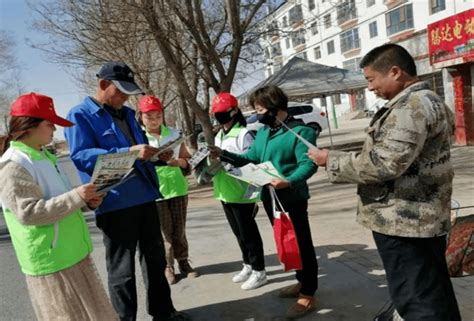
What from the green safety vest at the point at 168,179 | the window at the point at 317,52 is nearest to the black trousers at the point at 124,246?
the green safety vest at the point at 168,179

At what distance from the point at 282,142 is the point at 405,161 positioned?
1.36 metres

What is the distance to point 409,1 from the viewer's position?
104 feet

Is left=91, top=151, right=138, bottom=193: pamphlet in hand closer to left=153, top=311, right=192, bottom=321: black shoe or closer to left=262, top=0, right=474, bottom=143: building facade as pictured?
left=153, top=311, right=192, bottom=321: black shoe

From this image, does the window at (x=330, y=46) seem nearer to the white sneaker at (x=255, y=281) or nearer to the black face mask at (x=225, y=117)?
the black face mask at (x=225, y=117)

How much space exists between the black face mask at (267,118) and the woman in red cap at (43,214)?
1487mm

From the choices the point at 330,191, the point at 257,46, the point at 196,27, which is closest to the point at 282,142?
the point at 330,191

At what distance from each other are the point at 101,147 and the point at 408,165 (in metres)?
1.91

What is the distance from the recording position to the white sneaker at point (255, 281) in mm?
3998

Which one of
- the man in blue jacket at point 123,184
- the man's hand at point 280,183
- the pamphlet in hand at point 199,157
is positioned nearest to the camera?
the man in blue jacket at point 123,184

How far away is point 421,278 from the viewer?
2.18 metres

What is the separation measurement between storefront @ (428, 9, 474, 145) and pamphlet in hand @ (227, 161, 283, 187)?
902 cm

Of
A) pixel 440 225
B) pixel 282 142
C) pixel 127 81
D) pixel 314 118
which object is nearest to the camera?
pixel 440 225

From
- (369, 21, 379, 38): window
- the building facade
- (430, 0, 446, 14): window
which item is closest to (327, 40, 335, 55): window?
the building facade

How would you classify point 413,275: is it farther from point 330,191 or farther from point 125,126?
point 330,191
